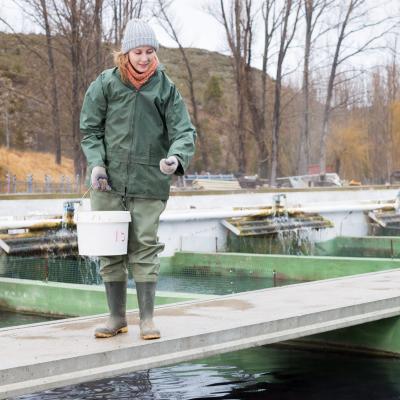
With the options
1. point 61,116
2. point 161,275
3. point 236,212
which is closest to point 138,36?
point 161,275

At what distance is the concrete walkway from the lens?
4.77 m

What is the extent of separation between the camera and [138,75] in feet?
17.2

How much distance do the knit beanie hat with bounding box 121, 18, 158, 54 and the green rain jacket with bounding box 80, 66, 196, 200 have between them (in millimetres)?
183

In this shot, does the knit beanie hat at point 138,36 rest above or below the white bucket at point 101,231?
above

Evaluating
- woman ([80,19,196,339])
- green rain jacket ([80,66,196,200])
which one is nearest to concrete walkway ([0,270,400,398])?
woman ([80,19,196,339])

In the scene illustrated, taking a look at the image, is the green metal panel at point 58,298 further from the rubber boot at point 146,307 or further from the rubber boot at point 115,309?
the rubber boot at point 146,307

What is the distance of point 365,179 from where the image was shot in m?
53.4

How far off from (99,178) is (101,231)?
33 centimetres

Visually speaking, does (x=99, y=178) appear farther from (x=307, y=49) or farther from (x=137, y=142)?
(x=307, y=49)

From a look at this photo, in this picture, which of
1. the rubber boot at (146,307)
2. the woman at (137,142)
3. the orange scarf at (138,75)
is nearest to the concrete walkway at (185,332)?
the rubber boot at (146,307)

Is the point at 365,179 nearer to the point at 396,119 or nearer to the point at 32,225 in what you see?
the point at 396,119

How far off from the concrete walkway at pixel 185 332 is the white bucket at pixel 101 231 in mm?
580

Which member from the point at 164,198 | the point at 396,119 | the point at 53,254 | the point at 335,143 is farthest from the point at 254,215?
the point at 335,143

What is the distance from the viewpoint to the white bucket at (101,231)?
5023 millimetres
